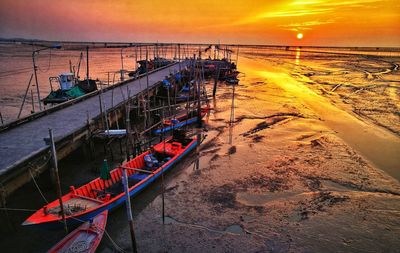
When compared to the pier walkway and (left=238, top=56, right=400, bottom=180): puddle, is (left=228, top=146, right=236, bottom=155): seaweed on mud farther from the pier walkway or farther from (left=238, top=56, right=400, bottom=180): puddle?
the pier walkway

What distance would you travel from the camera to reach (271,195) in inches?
517

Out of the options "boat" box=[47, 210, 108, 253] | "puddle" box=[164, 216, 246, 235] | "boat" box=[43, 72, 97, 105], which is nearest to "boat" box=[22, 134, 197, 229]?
"boat" box=[47, 210, 108, 253]

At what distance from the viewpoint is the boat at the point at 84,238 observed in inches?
334

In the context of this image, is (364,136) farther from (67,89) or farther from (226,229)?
(67,89)

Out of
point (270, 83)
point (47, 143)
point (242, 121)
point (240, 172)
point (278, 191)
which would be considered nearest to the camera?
point (47, 143)

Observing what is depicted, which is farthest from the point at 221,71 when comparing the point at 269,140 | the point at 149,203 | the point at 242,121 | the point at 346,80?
the point at 149,203

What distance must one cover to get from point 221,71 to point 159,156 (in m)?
37.7

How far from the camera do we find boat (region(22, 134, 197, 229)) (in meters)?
8.89

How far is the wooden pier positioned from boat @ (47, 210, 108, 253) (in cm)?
Result: 305

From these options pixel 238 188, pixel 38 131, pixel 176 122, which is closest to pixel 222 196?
pixel 238 188

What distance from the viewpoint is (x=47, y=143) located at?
11.6 m

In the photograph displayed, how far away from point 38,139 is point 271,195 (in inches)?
456

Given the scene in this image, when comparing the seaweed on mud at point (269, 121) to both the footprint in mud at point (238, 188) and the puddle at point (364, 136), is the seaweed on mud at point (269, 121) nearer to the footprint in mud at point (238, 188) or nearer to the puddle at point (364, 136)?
the puddle at point (364, 136)

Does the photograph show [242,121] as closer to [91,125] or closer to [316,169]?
[316,169]
